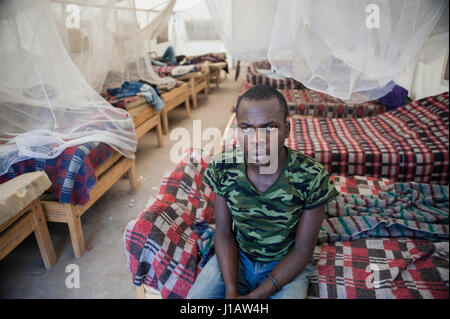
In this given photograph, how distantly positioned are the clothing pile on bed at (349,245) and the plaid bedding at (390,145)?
54 centimetres

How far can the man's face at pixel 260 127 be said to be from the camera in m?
0.96

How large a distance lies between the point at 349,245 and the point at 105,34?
2.59 meters

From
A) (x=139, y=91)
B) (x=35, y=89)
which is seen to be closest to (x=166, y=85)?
(x=139, y=91)

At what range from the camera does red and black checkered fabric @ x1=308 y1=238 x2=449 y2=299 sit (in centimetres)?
113

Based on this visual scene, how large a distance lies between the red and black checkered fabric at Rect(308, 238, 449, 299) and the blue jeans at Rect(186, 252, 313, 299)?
0.12 meters

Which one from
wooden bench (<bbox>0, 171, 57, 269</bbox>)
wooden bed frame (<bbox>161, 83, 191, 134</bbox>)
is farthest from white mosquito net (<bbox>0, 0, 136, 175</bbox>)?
wooden bed frame (<bbox>161, 83, 191, 134</bbox>)

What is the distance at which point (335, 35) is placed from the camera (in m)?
1.00

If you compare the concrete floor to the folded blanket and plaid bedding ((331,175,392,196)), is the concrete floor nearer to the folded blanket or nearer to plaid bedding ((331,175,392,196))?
the folded blanket

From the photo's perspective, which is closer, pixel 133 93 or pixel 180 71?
pixel 133 93

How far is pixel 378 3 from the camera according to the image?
0.94 meters

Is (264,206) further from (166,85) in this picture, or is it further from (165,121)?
(166,85)

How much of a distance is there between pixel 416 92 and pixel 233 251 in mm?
4415

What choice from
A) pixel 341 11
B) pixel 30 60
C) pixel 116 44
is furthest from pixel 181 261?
pixel 116 44
